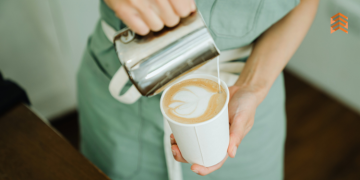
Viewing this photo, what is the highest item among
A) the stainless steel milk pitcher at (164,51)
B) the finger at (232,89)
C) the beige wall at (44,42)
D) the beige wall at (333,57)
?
the stainless steel milk pitcher at (164,51)

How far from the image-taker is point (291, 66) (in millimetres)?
1957

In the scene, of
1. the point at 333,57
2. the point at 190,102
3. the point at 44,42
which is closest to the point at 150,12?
the point at 190,102

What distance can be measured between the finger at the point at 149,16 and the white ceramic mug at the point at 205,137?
0.49 feet

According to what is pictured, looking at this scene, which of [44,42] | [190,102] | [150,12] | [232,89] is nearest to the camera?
[150,12]

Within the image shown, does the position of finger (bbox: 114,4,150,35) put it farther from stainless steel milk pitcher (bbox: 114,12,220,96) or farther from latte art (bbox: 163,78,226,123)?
latte art (bbox: 163,78,226,123)

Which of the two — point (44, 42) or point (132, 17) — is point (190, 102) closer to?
point (132, 17)

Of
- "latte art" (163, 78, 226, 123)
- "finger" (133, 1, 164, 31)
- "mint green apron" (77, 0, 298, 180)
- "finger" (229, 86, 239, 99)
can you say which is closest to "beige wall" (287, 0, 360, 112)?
"mint green apron" (77, 0, 298, 180)

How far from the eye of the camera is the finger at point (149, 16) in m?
0.42

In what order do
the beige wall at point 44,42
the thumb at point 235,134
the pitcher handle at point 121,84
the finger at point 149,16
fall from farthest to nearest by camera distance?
the beige wall at point 44,42, the pitcher handle at point 121,84, the thumb at point 235,134, the finger at point 149,16

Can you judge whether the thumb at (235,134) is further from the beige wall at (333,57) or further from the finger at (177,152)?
the beige wall at (333,57)

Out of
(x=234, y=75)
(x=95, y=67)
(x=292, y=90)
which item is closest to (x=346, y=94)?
(x=292, y=90)

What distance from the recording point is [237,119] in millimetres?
569

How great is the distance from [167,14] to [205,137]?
23cm

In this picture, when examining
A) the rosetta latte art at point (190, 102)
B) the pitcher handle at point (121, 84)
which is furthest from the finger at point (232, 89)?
the pitcher handle at point (121, 84)
